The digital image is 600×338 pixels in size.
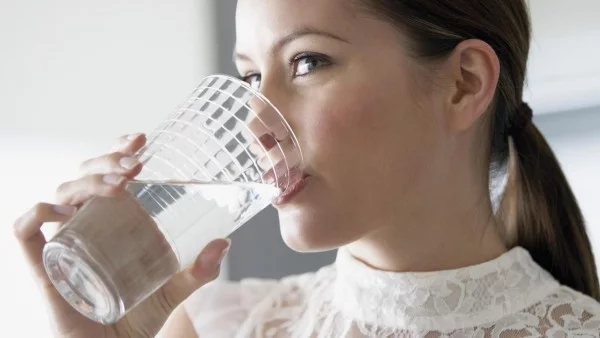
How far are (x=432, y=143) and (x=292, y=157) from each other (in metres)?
0.20

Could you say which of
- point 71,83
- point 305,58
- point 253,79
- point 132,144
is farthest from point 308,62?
point 71,83

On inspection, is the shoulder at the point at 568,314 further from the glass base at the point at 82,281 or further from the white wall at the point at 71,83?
the white wall at the point at 71,83

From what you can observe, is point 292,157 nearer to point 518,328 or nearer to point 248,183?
point 248,183

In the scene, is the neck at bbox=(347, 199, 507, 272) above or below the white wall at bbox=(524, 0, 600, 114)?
below

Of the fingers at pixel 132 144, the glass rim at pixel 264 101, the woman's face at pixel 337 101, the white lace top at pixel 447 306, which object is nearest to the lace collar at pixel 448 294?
the white lace top at pixel 447 306

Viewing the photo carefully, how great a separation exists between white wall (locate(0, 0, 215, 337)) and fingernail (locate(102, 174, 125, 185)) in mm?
507

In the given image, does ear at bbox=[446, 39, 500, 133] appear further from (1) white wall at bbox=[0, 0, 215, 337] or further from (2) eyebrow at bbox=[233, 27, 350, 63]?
(1) white wall at bbox=[0, 0, 215, 337]

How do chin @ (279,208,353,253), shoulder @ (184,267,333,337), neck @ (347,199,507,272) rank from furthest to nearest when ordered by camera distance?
shoulder @ (184,267,333,337)
neck @ (347,199,507,272)
chin @ (279,208,353,253)

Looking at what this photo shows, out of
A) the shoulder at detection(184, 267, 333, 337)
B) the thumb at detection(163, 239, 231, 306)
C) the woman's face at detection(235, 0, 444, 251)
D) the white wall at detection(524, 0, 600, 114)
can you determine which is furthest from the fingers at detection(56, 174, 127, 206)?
the white wall at detection(524, 0, 600, 114)

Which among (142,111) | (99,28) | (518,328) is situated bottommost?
(518,328)

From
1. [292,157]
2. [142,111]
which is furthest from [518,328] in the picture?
[142,111]

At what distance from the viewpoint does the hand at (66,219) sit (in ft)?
2.66

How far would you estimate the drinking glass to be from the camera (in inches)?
29.2

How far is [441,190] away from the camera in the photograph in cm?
104
